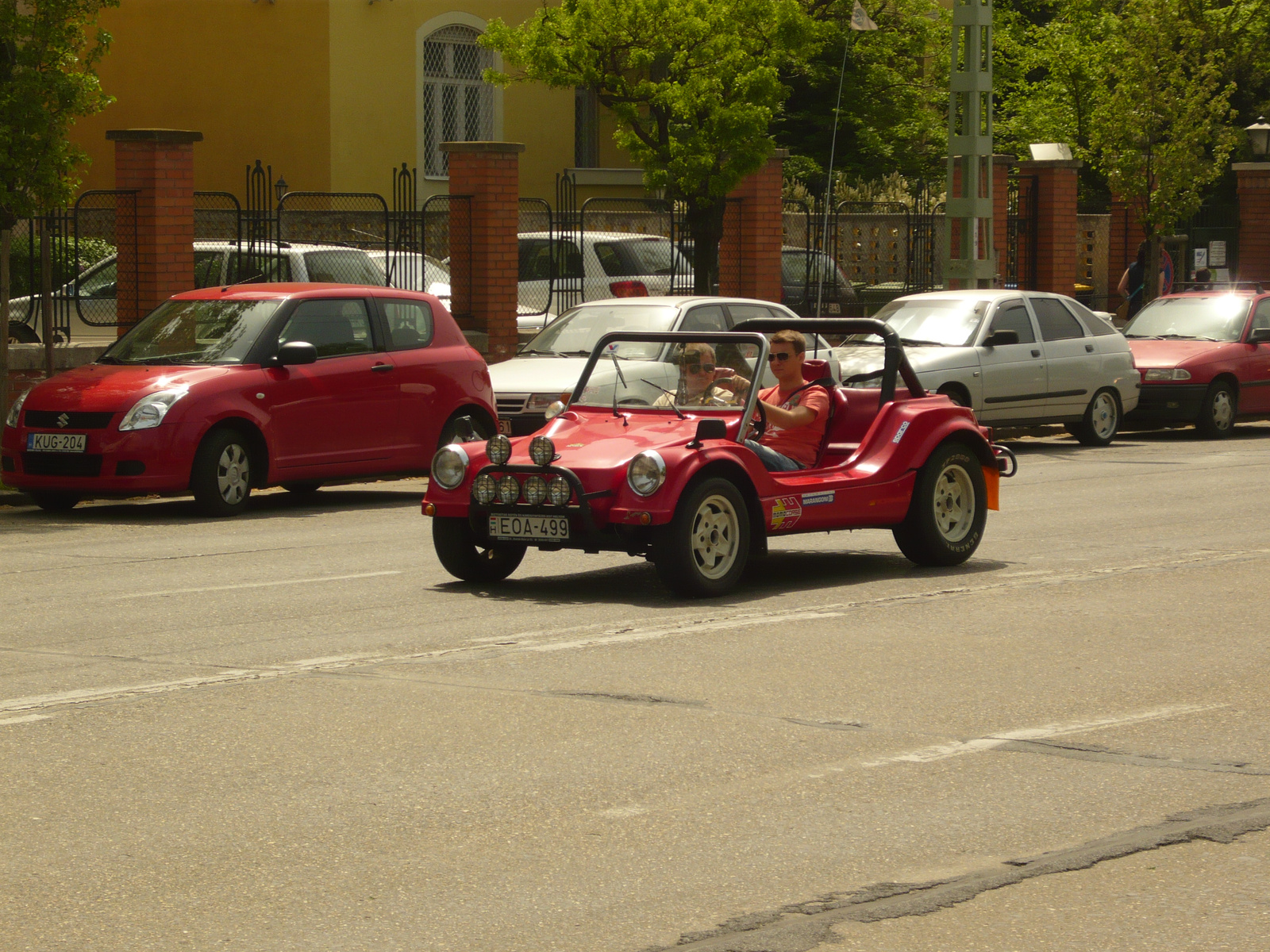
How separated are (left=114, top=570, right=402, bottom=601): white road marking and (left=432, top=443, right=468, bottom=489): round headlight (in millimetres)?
1057

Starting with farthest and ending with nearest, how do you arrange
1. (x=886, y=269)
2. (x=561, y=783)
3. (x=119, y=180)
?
(x=886, y=269), (x=119, y=180), (x=561, y=783)

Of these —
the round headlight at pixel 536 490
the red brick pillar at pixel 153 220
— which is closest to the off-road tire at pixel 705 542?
the round headlight at pixel 536 490

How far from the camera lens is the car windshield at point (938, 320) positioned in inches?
795

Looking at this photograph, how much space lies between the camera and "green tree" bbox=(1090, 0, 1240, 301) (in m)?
32.0

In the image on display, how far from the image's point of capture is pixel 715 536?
33.0 feet

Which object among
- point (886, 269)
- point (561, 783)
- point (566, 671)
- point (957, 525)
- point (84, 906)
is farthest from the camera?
point (886, 269)

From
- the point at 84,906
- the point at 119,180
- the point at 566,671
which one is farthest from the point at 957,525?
the point at 119,180

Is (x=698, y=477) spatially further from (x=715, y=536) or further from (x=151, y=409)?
(x=151, y=409)

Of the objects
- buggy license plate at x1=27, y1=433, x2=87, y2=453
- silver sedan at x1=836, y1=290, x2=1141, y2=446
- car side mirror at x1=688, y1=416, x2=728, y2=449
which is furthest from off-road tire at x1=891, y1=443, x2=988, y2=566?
silver sedan at x1=836, y1=290, x2=1141, y2=446

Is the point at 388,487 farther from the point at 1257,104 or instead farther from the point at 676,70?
the point at 1257,104

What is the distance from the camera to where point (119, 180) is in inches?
810

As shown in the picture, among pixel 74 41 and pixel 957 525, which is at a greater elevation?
pixel 74 41

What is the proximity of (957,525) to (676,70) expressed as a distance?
1415 centimetres

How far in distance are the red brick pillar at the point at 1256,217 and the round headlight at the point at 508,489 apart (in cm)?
3092
